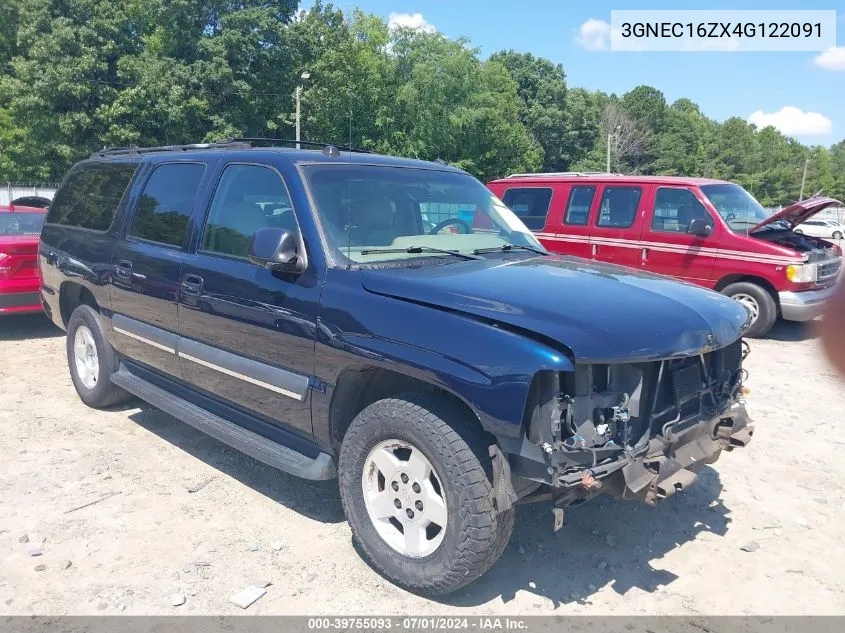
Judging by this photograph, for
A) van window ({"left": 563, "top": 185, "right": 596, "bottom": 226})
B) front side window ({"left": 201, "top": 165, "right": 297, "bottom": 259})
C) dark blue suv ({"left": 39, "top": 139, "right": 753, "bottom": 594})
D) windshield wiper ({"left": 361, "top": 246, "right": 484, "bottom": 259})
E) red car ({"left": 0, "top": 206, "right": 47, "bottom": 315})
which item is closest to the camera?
dark blue suv ({"left": 39, "top": 139, "right": 753, "bottom": 594})

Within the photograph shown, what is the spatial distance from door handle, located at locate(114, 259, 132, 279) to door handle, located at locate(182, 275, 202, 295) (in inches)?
32.1

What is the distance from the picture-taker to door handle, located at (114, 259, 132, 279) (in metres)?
5.01

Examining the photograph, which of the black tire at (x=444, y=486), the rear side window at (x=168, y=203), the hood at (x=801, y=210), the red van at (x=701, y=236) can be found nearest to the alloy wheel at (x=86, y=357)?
the rear side window at (x=168, y=203)

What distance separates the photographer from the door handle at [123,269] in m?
5.01

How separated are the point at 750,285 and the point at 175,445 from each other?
286 inches

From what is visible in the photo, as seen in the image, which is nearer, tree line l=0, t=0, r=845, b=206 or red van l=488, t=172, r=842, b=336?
red van l=488, t=172, r=842, b=336

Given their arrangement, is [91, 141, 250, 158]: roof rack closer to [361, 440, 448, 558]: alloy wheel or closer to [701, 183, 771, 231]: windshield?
[361, 440, 448, 558]: alloy wheel

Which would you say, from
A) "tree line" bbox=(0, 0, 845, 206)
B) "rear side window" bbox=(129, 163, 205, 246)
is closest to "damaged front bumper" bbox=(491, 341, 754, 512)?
"rear side window" bbox=(129, 163, 205, 246)

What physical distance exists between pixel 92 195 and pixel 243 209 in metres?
2.27

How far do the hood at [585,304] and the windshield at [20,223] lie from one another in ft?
22.6

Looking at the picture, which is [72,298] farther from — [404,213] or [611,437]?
[611,437]

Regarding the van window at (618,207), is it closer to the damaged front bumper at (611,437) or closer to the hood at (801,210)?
the hood at (801,210)

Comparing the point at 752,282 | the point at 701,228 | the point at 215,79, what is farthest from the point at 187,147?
the point at 215,79

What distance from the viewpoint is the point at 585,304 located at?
10.3ft
